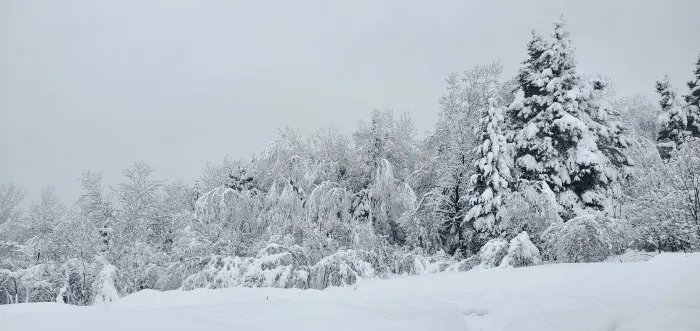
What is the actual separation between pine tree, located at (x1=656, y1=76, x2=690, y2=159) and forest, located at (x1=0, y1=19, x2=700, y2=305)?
0.09m

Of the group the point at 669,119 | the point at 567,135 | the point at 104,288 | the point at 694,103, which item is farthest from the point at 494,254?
the point at 694,103

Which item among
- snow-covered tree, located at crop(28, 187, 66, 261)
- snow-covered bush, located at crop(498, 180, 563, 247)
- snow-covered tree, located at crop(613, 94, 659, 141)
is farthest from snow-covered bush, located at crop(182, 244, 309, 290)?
snow-covered tree, located at crop(613, 94, 659, 141)

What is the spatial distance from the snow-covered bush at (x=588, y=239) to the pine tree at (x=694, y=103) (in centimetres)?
1443

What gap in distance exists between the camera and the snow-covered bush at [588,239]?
11922 millimetres

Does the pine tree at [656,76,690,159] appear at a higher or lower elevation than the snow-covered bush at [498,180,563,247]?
higher

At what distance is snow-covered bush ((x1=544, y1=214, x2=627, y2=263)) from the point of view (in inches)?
469

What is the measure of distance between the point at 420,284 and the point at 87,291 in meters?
13.6

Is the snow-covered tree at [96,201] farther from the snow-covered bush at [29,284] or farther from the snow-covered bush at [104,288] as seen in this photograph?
the snow-covered bush at [104,288]

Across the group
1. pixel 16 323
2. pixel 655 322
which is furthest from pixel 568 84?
pixel 16 323

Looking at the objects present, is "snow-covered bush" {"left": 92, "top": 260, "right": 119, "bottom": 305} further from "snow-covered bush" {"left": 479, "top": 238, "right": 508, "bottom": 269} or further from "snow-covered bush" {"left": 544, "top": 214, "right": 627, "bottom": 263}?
"snow-covered bush" {"left": 544, "top": 214, "right": 627, "bottom": 263}

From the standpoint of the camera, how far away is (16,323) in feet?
11.9

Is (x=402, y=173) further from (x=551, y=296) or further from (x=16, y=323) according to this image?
(x=16, y=323)

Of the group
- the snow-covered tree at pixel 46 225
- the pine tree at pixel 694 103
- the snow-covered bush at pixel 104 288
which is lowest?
the snow-covered bush at pixel 104 288

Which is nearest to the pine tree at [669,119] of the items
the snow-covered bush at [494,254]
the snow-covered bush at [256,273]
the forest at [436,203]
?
the forest at [436,203]
